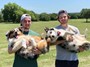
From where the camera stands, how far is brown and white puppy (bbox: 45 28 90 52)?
553cm

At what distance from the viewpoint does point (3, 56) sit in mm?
14492

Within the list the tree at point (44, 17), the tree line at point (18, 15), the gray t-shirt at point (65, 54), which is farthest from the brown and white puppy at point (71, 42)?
the tree at point (44, 17)

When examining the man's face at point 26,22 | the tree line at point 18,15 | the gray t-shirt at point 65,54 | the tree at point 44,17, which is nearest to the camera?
the man's face at point 26,22

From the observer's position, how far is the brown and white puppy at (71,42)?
18.1 ft

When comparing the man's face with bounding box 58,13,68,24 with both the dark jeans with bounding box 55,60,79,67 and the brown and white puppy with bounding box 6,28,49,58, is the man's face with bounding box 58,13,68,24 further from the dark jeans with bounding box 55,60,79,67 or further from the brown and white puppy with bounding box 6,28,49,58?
the dark jeans with bounding box 55,60,79,67

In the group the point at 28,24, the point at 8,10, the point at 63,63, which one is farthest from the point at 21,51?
the point at 8,10

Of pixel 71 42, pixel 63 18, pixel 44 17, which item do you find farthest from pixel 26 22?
pixel 44 17

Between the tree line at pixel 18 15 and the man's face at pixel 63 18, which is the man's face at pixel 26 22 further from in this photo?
the tree line at pixel 18 15

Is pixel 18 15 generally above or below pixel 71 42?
below

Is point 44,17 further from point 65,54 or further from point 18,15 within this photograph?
point 65,54

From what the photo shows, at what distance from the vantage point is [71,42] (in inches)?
228

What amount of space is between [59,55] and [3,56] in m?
8.76

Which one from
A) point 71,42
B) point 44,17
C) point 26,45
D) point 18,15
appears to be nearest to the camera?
point 26,45

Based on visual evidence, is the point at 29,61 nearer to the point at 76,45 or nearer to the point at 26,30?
the point at 26,30
